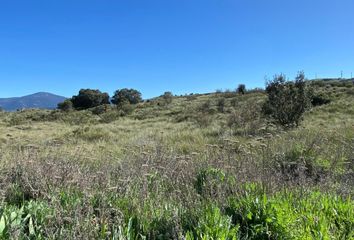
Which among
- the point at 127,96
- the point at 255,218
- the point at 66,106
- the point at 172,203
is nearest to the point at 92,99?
the point at 66,106

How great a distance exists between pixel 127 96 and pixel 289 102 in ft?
145

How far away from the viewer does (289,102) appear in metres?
17.8

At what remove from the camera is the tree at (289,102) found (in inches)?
695

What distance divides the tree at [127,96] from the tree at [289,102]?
135ft

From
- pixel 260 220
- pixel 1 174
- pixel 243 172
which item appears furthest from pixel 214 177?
pixel 1 174

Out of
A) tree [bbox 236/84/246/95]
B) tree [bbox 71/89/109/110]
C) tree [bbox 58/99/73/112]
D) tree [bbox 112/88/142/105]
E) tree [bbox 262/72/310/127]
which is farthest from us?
tree [bbox 112/88/142/105]

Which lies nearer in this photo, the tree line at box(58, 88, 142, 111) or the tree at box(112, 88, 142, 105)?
the tree line at box(58, 88, 142, 111)

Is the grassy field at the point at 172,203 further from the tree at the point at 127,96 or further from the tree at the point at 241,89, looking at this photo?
the tree at the point at 127,96

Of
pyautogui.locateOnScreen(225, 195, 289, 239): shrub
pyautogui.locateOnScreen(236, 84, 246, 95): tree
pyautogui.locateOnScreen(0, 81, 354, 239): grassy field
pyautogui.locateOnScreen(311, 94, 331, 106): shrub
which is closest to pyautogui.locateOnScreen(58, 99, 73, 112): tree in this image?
pyautogui.locateOnScreen(236, 84, 246, 95): tree

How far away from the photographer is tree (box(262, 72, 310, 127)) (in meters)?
17.7

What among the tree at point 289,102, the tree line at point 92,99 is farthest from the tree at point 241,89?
the tree at point 289,102

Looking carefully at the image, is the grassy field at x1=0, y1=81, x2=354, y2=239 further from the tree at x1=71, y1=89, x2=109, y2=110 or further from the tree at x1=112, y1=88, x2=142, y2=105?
the tree at x1=112, y1=88, x2=142, y2=105

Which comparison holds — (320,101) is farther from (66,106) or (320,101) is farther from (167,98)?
(66,106)

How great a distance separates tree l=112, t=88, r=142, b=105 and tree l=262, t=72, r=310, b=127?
4107 centimetres
